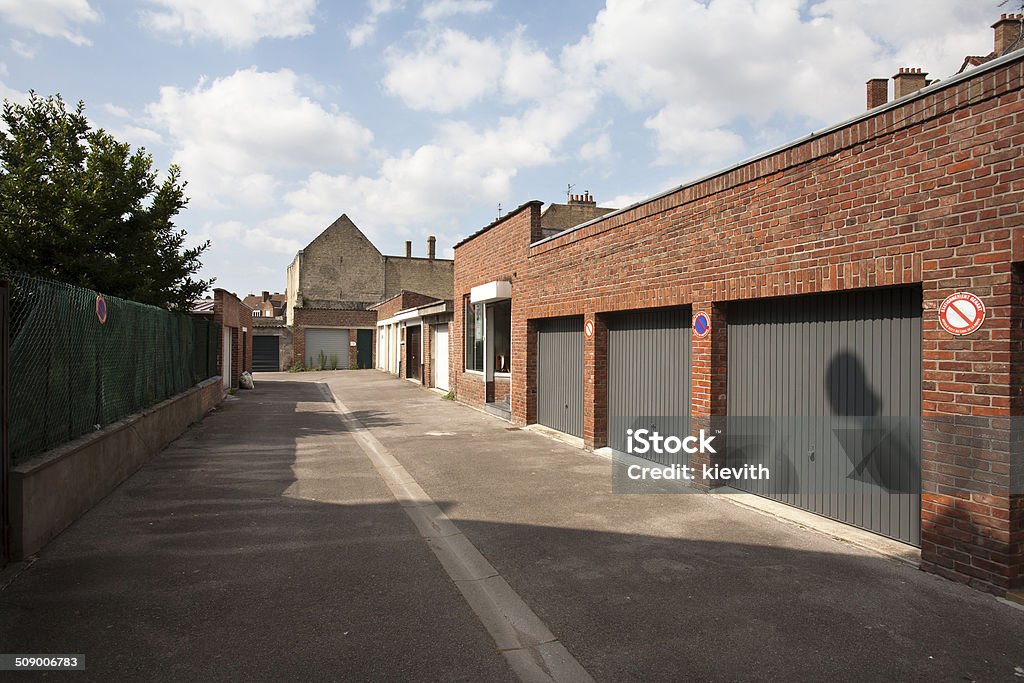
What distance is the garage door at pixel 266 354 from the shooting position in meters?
38.5

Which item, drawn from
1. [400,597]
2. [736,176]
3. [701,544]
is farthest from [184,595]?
[736,176]

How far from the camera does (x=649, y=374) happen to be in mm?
8961

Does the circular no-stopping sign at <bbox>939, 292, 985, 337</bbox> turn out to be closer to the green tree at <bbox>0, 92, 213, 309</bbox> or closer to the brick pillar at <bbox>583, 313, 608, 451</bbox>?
the brick pillar at <bbox>583, 313, 608, 451</bbox>

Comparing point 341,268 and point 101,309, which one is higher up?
point 341,268

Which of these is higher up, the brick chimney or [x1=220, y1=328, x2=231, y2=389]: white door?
the brick chimney

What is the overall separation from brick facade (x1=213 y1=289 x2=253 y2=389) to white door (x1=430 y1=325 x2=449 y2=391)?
687cm

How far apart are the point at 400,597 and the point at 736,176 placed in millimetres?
5555

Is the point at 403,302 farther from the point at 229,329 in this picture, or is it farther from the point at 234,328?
the point at 229,329

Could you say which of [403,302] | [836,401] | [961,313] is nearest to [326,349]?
[403,302]

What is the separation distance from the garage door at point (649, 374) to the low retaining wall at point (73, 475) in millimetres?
6674

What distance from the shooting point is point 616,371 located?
9.77m

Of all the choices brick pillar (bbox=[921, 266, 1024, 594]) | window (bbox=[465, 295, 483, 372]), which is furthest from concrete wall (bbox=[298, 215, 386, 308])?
brick pillar (bbox=[921, 266, 1024, 594])

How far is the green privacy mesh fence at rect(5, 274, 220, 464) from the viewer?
5555 mm

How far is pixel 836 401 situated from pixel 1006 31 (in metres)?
11.2
